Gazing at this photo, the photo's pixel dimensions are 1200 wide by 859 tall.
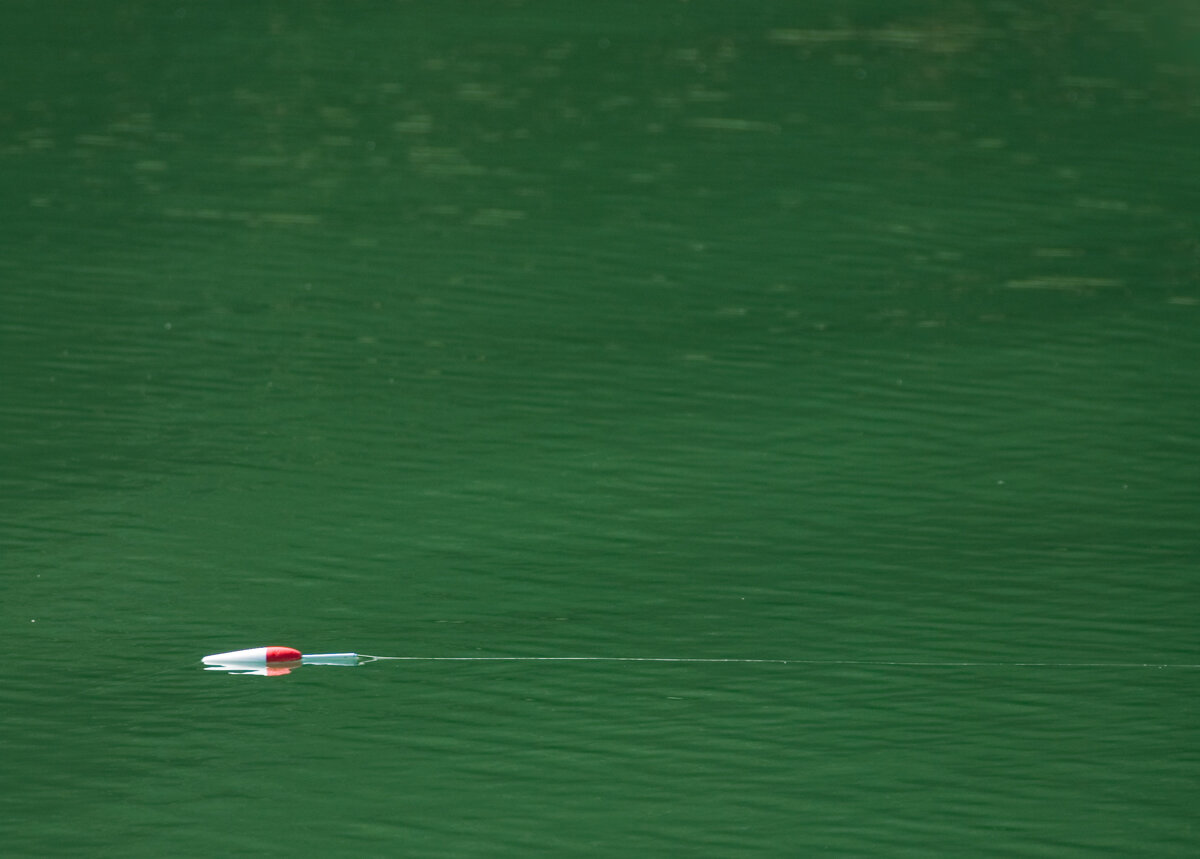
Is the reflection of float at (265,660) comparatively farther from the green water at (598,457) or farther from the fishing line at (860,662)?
the fishing line at (860,662)

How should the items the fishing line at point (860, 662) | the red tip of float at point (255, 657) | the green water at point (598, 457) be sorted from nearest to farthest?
the green water at point (598, 457) → the red tip of float at point (255, 657) → the fishing line at point (860, 662)

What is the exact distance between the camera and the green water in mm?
9516

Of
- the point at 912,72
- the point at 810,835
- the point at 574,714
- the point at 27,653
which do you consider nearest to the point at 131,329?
the point at 27,653

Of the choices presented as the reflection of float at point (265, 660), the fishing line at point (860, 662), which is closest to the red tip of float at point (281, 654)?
the reflection of float at point (265, 660)

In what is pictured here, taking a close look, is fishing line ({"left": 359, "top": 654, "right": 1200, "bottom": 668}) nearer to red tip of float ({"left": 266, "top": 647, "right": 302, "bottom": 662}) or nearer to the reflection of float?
the reflection of float

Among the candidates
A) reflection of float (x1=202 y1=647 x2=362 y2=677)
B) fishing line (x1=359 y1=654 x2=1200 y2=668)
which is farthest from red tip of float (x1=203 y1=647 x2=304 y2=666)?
fishing line (x1=359 y1=654 x2=1200 y2=668)

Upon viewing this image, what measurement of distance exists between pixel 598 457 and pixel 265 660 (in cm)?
366

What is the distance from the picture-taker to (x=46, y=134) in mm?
22672

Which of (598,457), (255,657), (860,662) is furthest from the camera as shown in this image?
(598,457)

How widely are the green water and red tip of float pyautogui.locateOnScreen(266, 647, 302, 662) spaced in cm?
9

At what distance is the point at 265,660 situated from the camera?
10.5 meters

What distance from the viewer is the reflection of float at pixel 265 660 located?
10.5m

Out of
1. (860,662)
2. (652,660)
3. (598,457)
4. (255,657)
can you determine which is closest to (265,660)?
(255,657)

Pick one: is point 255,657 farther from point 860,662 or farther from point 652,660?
point 860,662
